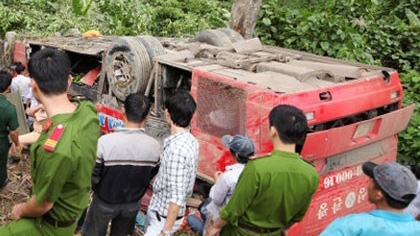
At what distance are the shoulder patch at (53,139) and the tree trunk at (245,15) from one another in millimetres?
6960

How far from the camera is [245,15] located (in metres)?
9.30

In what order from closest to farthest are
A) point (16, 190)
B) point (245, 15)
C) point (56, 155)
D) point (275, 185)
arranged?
point (56, 155)
point (275, 185)
point (16, 190)
point (245, 15)

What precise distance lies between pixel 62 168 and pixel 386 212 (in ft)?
5.36

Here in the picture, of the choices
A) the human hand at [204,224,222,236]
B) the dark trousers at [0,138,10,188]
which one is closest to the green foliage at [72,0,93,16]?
the dark trousers at [0,138,10,188]

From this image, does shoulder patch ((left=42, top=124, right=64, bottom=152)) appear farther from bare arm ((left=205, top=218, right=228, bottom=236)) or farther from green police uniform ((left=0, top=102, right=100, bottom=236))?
bare arm ((left=205, top=218, right=228, bottom=236))

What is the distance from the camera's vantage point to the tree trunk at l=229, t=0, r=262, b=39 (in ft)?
30.4

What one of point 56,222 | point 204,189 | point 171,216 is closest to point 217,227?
point 171,216

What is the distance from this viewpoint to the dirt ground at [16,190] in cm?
538

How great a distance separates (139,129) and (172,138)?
26 centimetres

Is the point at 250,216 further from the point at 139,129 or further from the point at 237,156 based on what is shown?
the point at 139,129

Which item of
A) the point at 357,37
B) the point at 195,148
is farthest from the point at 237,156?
the point at 357,37

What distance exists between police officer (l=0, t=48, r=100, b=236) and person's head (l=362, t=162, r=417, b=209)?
4.90 feet

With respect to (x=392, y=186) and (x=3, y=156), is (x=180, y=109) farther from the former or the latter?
(x=3, y=156)

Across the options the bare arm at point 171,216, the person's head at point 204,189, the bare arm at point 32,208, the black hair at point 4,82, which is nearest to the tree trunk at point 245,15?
the person's head at point 204,189
